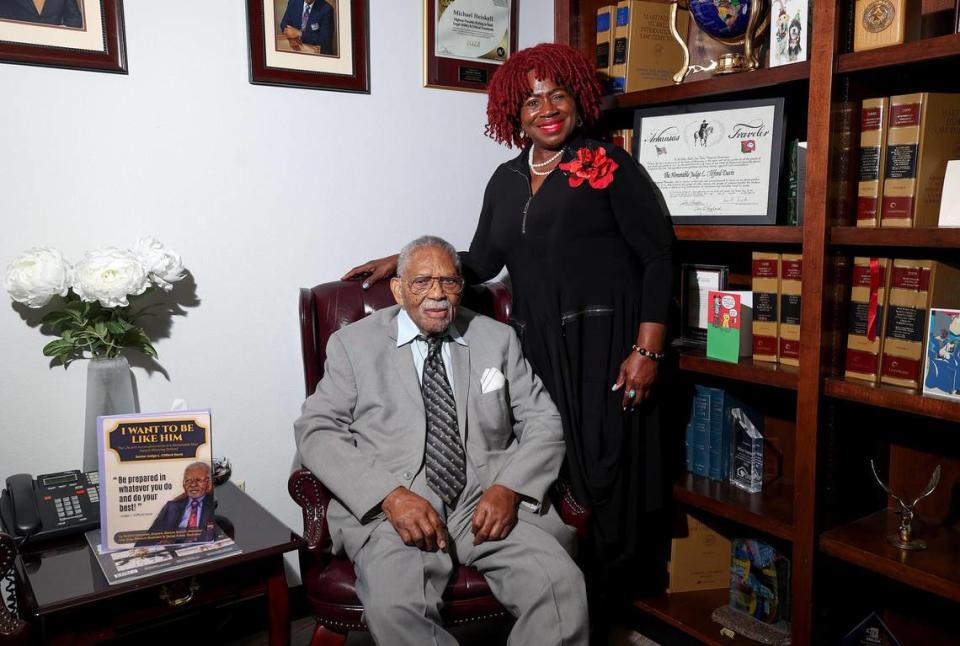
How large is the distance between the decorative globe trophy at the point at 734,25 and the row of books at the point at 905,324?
2.04 feet

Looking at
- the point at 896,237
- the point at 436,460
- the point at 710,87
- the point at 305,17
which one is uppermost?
the point at 305,17

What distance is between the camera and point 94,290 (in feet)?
6.28

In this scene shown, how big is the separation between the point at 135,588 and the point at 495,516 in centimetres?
77

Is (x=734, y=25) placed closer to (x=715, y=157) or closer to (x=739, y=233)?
(x=715, y=157)

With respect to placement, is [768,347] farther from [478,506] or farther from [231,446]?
[231,446]

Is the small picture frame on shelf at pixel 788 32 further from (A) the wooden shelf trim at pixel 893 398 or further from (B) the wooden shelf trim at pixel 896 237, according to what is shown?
(A) the wooden shelf trim at pixel 893 398

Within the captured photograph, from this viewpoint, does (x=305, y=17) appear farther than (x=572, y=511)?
Yes

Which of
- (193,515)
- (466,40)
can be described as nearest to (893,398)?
(193,515)

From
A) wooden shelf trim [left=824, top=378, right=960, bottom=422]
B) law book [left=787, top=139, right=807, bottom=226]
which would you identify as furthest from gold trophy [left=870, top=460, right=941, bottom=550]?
law book [left=787, top=139, right=807, bottom=226]

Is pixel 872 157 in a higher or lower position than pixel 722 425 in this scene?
higher

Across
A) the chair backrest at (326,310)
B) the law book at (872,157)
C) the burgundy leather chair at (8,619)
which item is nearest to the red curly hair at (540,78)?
the chair backrest at (326,310)

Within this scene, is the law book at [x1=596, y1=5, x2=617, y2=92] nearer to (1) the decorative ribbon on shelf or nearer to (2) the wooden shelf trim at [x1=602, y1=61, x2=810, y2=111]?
(2) the wooden shelf trim at [x1=602, y1=61, x2=810, y2=111]

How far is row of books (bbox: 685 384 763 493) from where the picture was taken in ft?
7.42

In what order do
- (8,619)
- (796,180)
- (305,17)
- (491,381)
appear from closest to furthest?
(8,619) → (491,381) → (796,180) → (305,17)
